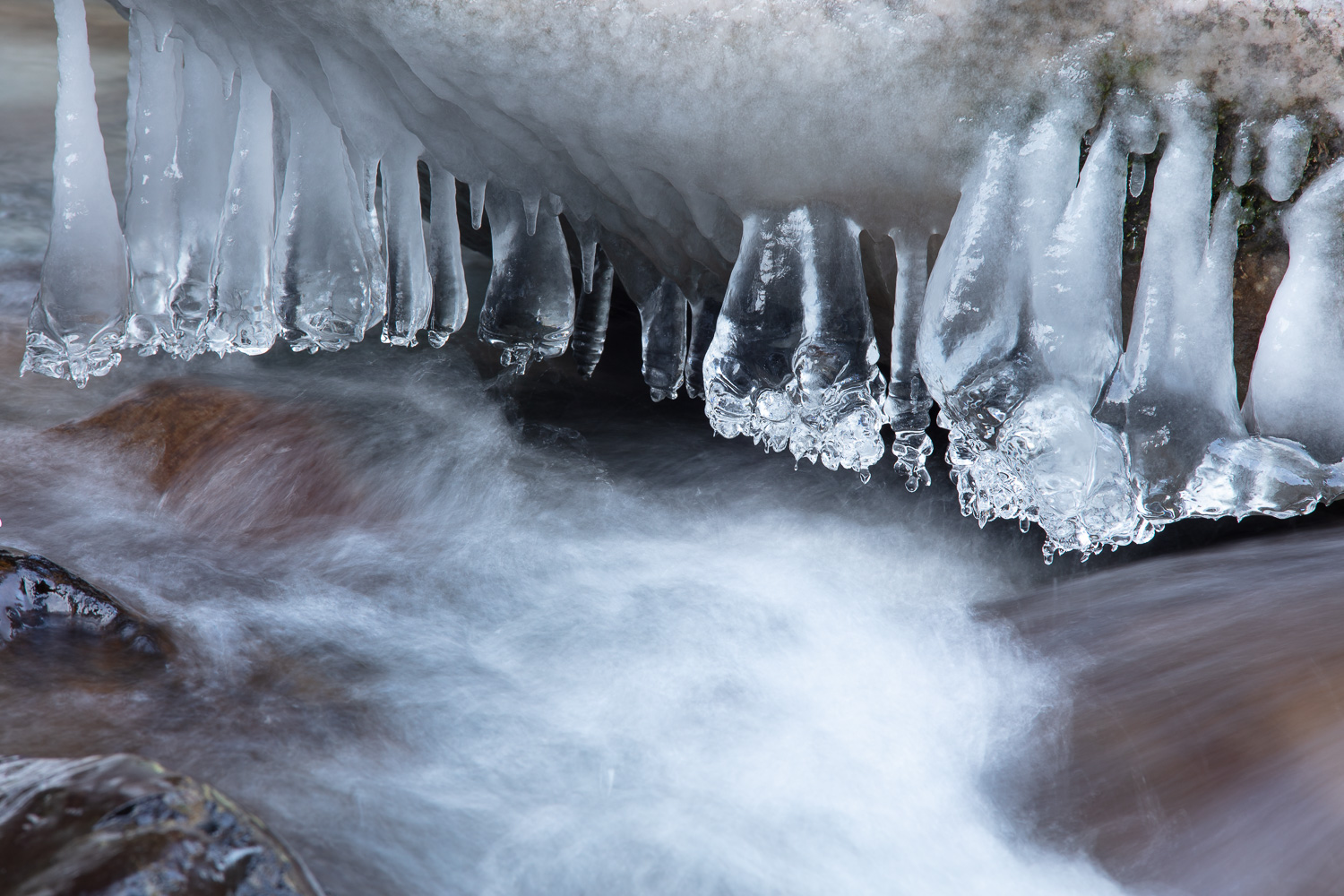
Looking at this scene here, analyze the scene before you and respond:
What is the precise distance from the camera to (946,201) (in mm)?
1642

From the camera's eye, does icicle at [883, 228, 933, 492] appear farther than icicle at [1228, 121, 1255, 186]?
Yes

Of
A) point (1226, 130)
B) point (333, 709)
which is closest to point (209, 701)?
point (333, 709)

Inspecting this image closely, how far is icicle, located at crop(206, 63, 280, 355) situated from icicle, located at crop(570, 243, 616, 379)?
0.73 metres

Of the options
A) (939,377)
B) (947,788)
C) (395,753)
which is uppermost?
(939,377)

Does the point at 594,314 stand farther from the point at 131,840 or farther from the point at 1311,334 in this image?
the point at 131,840

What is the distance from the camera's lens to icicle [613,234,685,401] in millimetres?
2199

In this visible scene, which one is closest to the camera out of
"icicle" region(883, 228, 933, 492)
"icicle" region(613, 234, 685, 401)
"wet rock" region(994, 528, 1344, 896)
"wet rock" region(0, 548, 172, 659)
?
"wet rock" region(994, 528, 1344, 896)

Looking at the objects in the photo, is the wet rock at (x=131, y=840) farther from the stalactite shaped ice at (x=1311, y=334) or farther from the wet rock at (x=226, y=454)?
the stalactite shaped ice at (x=1311, y=334)

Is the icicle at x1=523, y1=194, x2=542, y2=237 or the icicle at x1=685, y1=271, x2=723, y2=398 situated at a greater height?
the icicle at x1=523, y1=194, x2=542, y2=237

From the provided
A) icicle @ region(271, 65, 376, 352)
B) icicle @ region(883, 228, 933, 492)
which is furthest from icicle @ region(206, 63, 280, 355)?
icicle @ region(883, 228, 933, 492)

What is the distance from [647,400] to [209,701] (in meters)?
1.54

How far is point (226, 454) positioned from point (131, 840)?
145 centimetres

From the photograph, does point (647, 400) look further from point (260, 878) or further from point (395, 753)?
point (260, 878)

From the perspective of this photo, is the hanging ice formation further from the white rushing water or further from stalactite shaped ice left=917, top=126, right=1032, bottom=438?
the white rushing water
